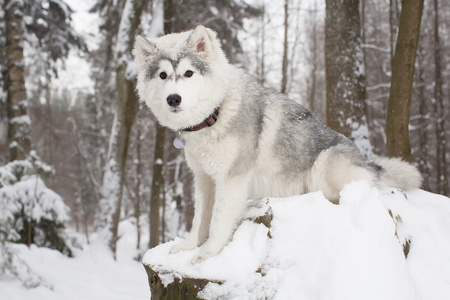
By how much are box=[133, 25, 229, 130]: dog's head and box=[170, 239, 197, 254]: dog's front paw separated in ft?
3.48

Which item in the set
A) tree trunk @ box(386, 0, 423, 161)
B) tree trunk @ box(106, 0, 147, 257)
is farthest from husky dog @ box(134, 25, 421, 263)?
tree trunk @ box(106, 0, 147, 257)

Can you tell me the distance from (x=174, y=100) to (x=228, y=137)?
0.59m

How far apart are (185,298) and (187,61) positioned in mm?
1907

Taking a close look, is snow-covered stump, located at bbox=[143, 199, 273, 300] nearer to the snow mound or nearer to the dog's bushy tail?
the snow mound

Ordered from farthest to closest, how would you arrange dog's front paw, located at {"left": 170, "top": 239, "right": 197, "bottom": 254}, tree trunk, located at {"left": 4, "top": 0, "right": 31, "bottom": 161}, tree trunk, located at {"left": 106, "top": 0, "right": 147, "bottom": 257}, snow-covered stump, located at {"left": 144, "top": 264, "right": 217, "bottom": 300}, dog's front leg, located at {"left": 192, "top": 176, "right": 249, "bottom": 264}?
tree trunk, located at {"left": 106, "top": 0, "right": 147, "bottom": 257}, tree trunk, located at {"left": 4, "top": 0, "right": 31, "bottom": 161}, dog's front paw, located at {"left": 170, "top": 239, "right": 197, "bottom": 254}, dog's front leg, located at {"left": 192, "top": 176, "right": 249, "bottom": 264}, snow-covered stump, located at {"left": 144, "top": 264, "right": 217, "bottom": 300}

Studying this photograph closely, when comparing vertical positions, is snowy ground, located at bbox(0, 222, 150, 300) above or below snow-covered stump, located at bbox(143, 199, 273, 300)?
below

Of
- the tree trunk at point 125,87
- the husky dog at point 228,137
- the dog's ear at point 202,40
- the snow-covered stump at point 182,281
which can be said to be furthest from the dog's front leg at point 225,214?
the tree trunk at point 125,87

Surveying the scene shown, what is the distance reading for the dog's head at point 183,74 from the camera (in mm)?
3115

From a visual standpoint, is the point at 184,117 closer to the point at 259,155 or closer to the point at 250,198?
the point at 259,155

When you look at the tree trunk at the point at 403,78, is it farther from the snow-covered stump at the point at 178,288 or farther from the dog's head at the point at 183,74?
the snow-covered stump at the point at 178,288

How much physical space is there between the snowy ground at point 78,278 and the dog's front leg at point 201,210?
345cm

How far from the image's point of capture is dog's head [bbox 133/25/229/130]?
3115 millimetres

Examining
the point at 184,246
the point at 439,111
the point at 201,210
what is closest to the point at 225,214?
the point at 201,210

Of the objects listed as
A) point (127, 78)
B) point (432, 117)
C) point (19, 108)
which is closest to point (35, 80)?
point (19, 108)
